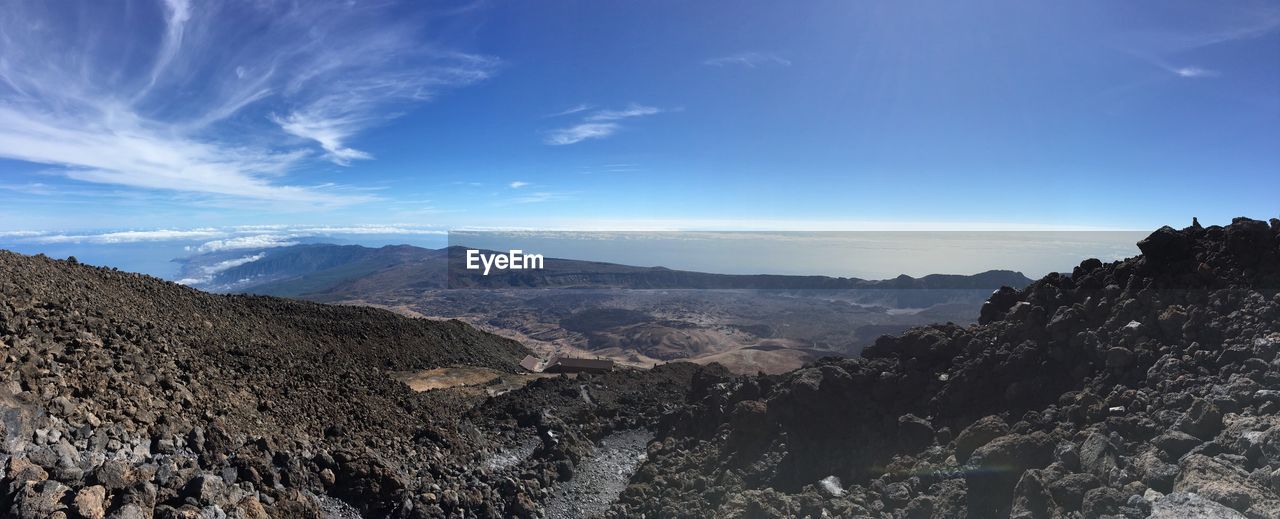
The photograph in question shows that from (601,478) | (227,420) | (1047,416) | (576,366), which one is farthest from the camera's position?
(576,366)

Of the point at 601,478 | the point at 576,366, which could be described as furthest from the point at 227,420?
the point at 576,366

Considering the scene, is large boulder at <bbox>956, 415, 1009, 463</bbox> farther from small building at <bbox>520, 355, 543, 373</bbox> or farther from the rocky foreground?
small building at <bbox>520, 355, 543, 373</bbox>

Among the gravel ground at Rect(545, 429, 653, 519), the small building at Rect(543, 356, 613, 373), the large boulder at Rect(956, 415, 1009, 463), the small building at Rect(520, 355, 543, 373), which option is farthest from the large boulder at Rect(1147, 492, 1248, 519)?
the small building at Rect(520, 355, 543, 373)

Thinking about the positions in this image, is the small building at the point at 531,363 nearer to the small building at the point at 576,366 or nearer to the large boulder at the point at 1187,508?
the small building at the point at 576,366

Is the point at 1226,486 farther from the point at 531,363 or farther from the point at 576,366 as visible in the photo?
the point at 531,363

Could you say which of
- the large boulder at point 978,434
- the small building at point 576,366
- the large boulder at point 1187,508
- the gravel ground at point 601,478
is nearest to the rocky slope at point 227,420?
the gravel ground at point 601,478

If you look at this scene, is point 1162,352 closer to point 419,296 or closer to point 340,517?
point 340,517
